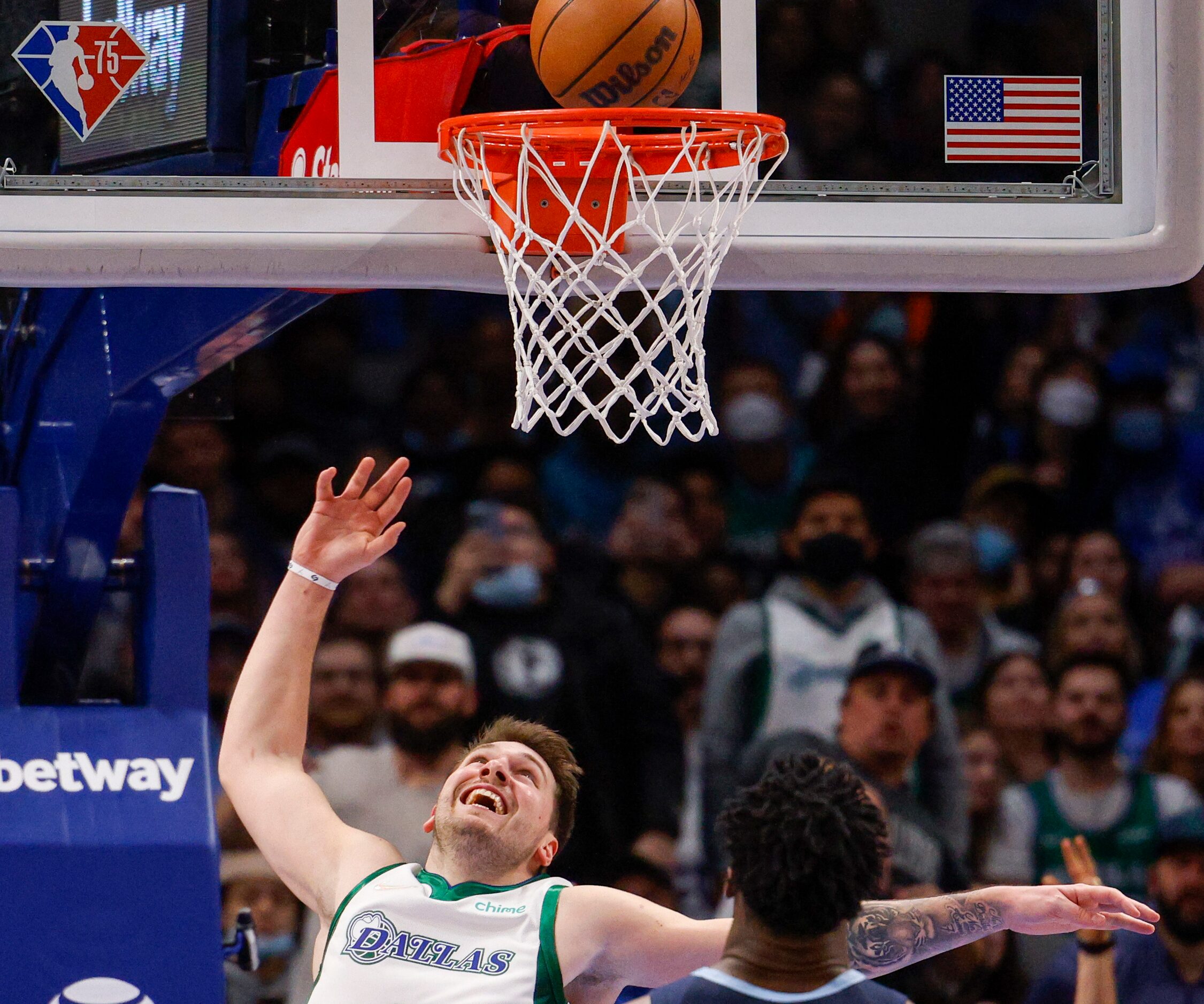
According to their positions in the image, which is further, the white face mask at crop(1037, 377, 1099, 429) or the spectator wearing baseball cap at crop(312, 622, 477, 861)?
the white face mask at crop(1037, 377, 1099, 429)

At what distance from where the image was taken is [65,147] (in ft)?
9.08

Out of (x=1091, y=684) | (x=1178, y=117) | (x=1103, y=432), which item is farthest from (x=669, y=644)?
(x=1178, y=117)

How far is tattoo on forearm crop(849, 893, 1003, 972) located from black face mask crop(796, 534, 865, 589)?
2130 millimetres

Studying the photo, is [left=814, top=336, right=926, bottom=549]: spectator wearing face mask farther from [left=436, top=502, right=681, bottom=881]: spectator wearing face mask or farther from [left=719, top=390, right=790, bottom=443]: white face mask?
[left=436, top=502, right=681, bottom=881]: spectator wearing face mask

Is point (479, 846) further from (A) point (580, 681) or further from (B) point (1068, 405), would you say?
(B) point (1068, 405)

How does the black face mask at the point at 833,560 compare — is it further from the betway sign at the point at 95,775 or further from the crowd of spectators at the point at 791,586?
the betway sign at the point at 95,775

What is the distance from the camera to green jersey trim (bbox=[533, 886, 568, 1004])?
8.40ft

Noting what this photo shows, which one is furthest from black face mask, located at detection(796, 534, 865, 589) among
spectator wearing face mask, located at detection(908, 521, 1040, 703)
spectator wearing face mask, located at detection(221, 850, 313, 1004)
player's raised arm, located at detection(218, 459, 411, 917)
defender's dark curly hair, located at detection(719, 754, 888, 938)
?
defender's dark curly hair, located at detection(719, 754, 888, 938)

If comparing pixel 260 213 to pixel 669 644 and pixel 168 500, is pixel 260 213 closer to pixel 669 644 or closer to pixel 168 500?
pixel 168 500

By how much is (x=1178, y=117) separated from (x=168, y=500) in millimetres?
2113

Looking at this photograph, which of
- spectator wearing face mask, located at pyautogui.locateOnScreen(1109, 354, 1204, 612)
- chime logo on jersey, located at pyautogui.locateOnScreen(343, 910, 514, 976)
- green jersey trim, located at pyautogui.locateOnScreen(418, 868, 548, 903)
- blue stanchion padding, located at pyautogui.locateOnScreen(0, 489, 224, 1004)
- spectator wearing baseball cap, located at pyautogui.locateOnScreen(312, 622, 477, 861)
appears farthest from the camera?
spectator wearing face mask, located at pyautogui.locateOnScreen(1109, 354, 1204, 612)

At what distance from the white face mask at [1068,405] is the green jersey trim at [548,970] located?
11.1 feet

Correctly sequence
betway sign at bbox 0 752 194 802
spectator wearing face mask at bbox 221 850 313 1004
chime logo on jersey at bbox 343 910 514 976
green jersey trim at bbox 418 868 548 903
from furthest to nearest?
spectator wearing face mask at bbox 221 850 313 1004, betway sign at bbox 0 752 194 802, green jersey trim at bbox 418 868 548 903, chime logo on jersey at bbox 343 910 514 976

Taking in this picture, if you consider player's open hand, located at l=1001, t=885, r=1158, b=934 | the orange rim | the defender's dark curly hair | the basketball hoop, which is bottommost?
player's open hand, located at l=1001, t=885, r=1158, b=934
